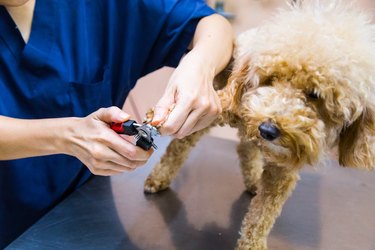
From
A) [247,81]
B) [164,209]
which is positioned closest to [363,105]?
[247,81]

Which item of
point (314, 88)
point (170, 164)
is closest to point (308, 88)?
point (314, 88)

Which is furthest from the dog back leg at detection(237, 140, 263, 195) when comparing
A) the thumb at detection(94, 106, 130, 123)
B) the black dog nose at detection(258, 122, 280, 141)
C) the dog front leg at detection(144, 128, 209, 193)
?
the thumb at detection(94, 106, 130, 123)

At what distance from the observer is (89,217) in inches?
33.4

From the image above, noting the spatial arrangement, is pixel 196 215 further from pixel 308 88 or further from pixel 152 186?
pixel 308 88

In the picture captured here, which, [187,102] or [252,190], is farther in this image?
[252,190]

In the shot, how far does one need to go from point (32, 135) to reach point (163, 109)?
0.75 ft

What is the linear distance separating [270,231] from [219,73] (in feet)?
1.21

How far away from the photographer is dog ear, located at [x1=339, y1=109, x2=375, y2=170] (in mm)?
661

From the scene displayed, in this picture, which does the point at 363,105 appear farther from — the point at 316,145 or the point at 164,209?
the point at 164,209

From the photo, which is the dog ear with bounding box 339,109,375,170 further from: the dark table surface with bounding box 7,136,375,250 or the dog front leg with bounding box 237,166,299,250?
the dark table surface with bounding box 7,136,375,250

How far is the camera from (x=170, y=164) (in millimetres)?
995

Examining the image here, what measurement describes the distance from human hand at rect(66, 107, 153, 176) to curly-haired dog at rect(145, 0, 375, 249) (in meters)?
0.21

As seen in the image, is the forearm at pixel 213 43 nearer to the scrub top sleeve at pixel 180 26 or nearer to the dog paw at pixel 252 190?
the scrub top sleeve at pixel 180 26

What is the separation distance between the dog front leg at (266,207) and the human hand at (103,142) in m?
0.29
